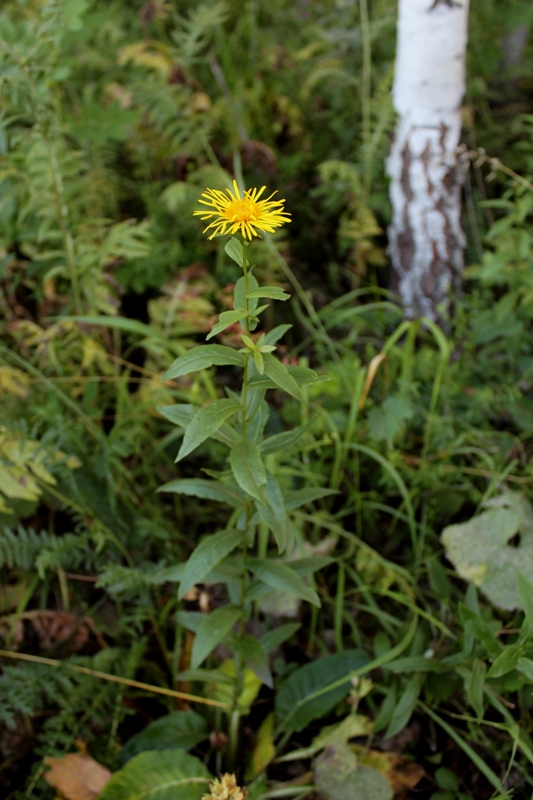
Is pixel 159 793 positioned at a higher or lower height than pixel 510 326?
lower

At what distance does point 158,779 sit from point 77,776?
0.22 m

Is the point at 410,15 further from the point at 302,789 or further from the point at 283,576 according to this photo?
the point at 302,789

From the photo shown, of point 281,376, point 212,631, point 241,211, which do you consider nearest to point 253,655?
point 212,631

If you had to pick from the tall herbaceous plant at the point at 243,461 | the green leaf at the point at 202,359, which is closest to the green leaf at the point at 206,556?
the tall herbaceous plant at the point at 243,461

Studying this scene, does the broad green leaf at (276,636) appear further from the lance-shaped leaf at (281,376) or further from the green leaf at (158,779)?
the lance-shaped leaf at (281,376)

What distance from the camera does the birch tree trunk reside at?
6.93 feet

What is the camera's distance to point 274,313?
2570 millimetres

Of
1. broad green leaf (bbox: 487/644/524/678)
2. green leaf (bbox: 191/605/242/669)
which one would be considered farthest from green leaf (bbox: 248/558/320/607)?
broad green leaf (bbox: 487/644/524/678)

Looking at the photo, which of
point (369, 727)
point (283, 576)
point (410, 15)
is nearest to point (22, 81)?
point (410, 15)

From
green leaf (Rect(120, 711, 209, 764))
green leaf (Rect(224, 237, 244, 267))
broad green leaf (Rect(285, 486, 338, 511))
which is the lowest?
green leaf (Rect(120, 711, 209, 764))

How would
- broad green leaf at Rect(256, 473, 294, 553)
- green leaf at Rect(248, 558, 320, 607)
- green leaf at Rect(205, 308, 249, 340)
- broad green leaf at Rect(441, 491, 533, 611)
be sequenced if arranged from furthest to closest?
broad green leaf at Rect(441, 491, 533, 611) < green leaf at Rect(248, 558, 320, 607) < broad green leaf at Rect(256, 473, 294, 553) < green leaf at Rect(205, 308, 249, 340)

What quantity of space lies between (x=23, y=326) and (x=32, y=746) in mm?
1298

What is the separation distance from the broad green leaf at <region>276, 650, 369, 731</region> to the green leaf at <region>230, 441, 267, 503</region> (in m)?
0.76

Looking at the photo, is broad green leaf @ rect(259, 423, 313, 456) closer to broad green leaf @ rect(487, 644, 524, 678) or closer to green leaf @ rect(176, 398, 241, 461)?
green leaf @ rect(176, 398, 241, 461)
